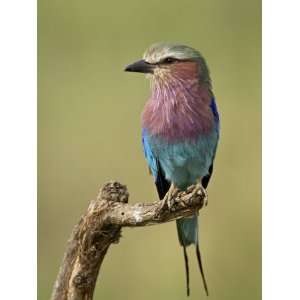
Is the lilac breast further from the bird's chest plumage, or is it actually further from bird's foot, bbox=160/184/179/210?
bird's foot, bbox=160/184/179/210

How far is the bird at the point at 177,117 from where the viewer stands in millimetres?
2342

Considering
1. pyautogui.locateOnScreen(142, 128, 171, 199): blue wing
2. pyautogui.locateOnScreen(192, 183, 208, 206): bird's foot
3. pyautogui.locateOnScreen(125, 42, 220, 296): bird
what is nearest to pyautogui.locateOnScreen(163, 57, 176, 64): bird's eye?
pyautogui.locateOnScreen(125, 42, 220, 296): bird

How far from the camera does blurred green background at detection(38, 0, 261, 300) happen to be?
94.7 inches

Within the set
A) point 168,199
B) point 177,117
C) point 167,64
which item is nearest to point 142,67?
point 167,64

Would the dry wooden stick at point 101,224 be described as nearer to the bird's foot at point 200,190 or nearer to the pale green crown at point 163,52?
the bird's foot at point 200,190

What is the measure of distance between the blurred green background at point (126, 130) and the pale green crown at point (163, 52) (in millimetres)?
49

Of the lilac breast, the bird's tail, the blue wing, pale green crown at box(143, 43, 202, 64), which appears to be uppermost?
pale green crown at box(143, 43, 202, 64)

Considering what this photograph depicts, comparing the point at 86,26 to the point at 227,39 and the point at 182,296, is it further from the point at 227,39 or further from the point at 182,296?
the point at 182,296

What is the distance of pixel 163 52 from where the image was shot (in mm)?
2336

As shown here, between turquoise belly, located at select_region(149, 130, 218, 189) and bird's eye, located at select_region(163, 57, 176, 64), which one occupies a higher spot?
bird's eye, located at select_region(163, 57, 176, 64)

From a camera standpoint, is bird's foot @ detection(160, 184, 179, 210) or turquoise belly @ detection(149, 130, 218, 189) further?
turquoise belly @ detection(149, 130, 218, 189)

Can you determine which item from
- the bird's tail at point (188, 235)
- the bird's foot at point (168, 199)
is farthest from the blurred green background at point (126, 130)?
the bird's foot at point (168, 199)
